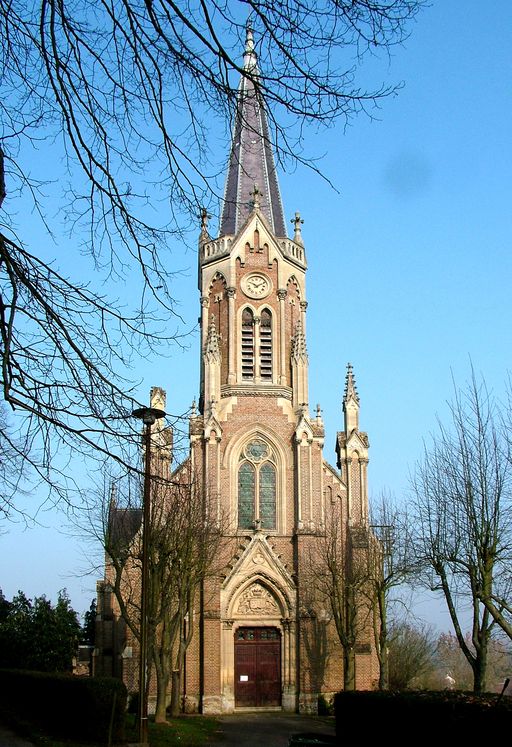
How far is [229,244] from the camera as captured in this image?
44.2 m

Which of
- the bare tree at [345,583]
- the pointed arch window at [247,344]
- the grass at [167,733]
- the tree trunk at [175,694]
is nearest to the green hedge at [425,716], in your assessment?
the grass at [167,733]

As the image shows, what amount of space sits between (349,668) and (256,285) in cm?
1835

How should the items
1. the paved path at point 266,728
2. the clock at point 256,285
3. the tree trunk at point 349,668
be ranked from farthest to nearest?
the clock at point 256,285
the tree trunk at point 349,668
the paved path at point 266,728

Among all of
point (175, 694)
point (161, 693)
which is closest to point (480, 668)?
point (161, 693)

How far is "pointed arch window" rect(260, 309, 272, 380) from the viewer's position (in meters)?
42.5

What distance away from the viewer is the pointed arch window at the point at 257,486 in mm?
39875

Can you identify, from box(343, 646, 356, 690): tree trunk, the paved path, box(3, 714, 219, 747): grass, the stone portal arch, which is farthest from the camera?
the stone portal arch

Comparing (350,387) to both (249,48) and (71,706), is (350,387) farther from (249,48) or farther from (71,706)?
(249,48)

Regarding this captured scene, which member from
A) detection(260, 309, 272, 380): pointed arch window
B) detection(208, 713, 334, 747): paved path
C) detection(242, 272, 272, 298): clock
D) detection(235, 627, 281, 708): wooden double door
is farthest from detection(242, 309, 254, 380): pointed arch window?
detection(208, 713, 334, 747): paved path

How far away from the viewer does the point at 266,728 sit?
31.4 metres

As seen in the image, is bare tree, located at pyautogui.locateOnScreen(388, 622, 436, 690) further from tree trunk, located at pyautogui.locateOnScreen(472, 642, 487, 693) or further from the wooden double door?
tree trunk, located at pyautogui.locateOnScreen(472, 642, 487, 693)

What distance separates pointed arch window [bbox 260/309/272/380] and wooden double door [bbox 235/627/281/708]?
11718 mm

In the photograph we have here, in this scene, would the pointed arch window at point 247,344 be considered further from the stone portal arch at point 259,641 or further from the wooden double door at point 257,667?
the wooden double door at point 257,667

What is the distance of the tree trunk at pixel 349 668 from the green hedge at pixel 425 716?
39.9ft
